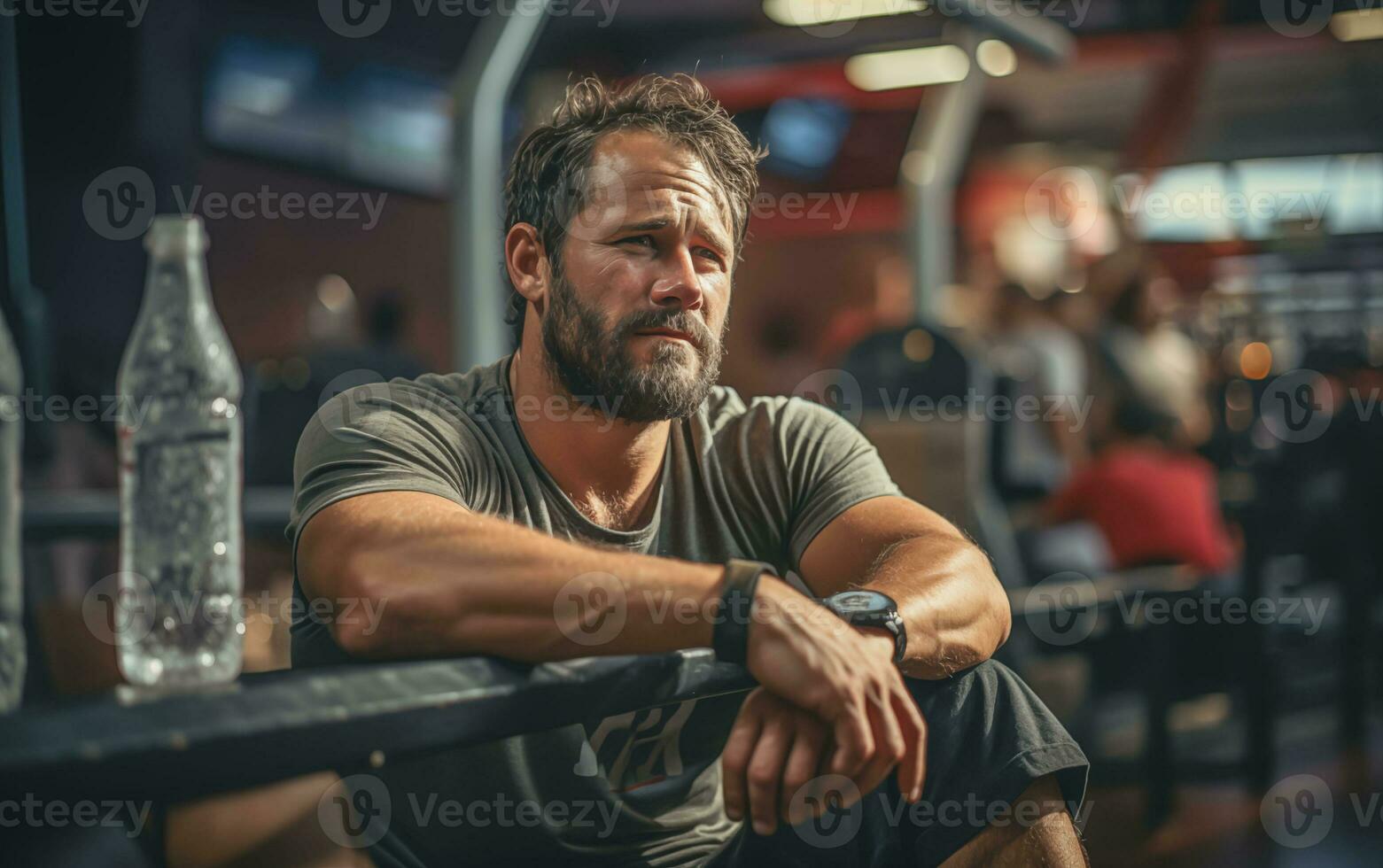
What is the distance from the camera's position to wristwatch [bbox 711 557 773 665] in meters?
1.07

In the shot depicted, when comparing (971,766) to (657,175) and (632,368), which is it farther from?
(657,175)

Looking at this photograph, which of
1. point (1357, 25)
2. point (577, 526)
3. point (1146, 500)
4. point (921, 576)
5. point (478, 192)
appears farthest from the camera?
point (1357, 25)

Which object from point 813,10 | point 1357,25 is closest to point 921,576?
point 813,10

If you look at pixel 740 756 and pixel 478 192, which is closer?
pixel 740 756

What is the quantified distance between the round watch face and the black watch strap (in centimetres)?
15

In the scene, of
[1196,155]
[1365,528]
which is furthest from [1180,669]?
[1196,155]

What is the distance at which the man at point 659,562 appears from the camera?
109 cm

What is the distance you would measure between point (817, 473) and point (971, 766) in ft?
1.69

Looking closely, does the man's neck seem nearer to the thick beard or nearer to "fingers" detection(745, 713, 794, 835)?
the thick beard

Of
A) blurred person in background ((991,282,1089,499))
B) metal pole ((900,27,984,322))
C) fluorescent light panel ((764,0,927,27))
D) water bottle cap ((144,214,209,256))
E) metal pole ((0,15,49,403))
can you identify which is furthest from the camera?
fluorescent light panel ((764,0,927,27))

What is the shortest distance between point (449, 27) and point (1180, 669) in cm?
675

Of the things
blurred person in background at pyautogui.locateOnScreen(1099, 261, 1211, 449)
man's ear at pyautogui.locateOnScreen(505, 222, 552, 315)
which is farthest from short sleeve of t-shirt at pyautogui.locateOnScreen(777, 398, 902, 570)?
blurred person in background at pyautogui.locateOnScreen(1099, 261, 1211, 449)

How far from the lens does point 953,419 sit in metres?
3.01

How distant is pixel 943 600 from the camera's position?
1345mm
